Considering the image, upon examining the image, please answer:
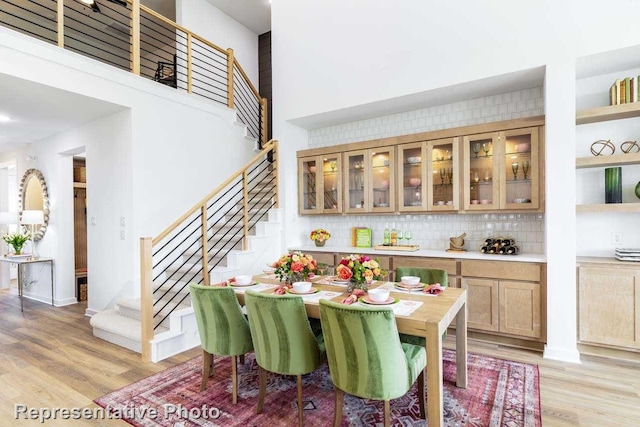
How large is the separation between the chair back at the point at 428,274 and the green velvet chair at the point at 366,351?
49.9 inches

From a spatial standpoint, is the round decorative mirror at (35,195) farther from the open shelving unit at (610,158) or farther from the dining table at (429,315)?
the open shelving unit at (610,158)

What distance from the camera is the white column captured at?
3230 millimetres

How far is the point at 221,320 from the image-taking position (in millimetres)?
2510

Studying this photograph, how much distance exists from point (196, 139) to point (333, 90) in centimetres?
217

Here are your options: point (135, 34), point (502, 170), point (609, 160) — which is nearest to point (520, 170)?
point (502, 170)

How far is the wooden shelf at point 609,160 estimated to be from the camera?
125 inches

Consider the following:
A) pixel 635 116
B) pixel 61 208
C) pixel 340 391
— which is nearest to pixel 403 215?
pixel 635 116

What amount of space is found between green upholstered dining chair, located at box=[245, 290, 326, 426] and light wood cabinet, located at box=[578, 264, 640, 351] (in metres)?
2.67

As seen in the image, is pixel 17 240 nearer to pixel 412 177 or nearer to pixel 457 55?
pixel 412 177

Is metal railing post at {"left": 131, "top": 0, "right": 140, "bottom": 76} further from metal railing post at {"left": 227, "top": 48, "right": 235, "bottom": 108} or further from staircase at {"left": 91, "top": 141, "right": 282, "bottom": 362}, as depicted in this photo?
staircase at {"left": 91, "top": 141, "right": 282, "bottom": 362}

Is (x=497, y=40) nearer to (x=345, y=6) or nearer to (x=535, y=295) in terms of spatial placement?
(x=345, y=6)

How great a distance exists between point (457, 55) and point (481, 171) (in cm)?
131

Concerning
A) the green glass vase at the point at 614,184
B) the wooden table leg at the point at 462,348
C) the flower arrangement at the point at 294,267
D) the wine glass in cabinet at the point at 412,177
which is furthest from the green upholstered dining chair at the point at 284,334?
the green glass vase at the point at 614,184

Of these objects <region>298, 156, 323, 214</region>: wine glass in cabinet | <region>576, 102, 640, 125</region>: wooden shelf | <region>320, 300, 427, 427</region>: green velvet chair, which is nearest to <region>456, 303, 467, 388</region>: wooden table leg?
<region>320, 300, 427, 427</region>: green velvet chair
